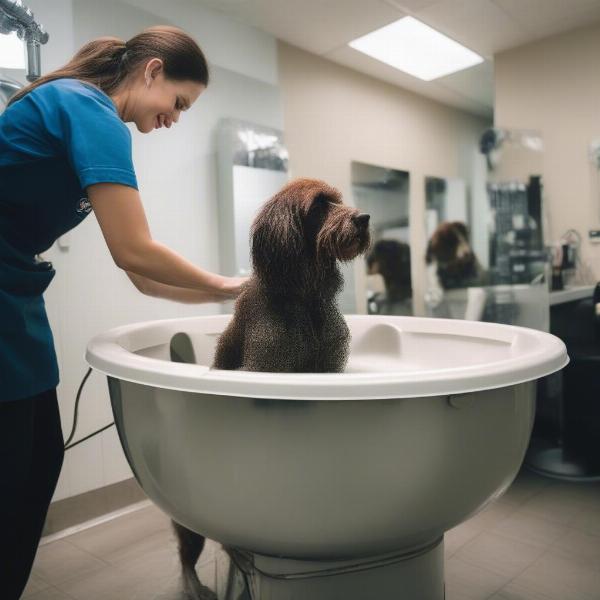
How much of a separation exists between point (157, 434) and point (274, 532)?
0.18 metres

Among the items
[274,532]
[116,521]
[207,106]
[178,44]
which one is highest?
[207,106]

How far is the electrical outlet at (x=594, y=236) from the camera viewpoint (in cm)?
249

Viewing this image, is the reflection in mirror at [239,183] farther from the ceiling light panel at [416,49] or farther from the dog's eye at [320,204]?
the dog's eye at [320,204]

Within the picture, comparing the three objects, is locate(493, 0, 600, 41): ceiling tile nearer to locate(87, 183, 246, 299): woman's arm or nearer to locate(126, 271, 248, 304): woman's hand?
locate(126, 271, 248, 304): woman's hand

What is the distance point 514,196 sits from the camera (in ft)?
7.53

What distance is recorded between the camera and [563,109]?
8.43 feet

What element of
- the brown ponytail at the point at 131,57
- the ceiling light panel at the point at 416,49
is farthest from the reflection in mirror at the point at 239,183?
the brown ponytail at the point at 131,57

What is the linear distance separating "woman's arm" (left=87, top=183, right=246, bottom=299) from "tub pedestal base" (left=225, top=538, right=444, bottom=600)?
0.46m

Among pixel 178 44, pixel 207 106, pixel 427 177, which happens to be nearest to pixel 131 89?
pixel 178 44

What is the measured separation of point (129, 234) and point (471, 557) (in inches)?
46.9

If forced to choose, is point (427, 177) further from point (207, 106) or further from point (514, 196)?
point (207, 106)

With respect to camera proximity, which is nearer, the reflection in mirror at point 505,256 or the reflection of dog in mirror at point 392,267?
the reflection in mirror at point 505,256

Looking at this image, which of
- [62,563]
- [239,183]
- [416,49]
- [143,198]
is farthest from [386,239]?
[62,563]

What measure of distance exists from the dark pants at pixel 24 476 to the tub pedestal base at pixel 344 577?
0.40 metres
